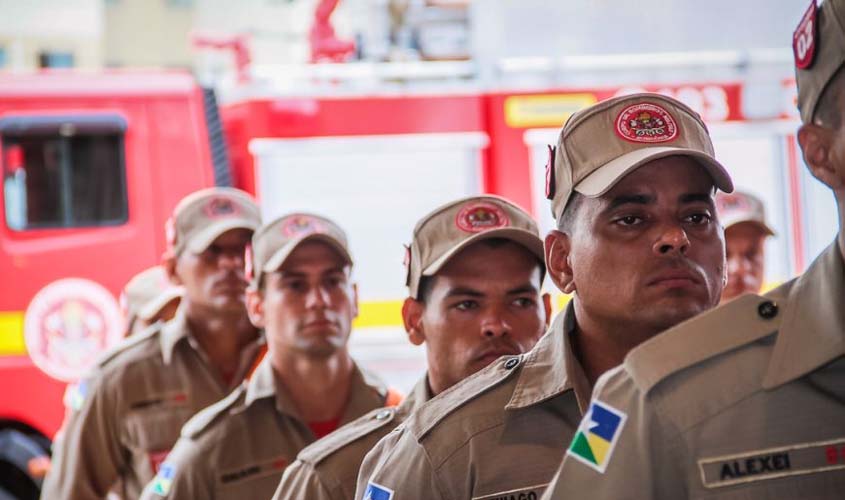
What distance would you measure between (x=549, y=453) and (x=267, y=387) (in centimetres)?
179

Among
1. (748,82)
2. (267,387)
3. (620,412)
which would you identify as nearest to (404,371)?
(748,82)

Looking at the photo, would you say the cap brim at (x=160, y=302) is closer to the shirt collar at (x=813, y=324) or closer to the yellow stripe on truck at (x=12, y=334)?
the yellow stripe on truck at (x=12, y=334)

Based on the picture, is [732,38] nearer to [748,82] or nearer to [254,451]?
[748,82]

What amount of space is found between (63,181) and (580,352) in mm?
5025

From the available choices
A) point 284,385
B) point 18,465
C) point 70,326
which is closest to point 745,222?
point 284,385

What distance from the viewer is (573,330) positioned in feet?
7.96

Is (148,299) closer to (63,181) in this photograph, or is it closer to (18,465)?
(63,181)

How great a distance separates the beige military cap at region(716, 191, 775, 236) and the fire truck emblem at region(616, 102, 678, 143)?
3052 millimetres

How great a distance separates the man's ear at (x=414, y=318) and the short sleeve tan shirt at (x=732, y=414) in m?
1.71

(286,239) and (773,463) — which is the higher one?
(286,239)

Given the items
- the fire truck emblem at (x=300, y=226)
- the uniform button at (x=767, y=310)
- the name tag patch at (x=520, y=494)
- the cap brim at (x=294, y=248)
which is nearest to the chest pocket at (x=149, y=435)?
the cap brim at (x=294, y=248)

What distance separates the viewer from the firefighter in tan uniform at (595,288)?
213 centimetres

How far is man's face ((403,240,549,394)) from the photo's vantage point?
3.11 meters

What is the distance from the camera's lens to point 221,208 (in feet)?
16.9
